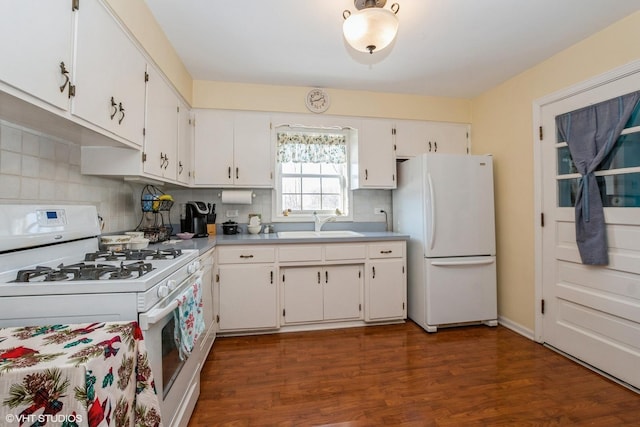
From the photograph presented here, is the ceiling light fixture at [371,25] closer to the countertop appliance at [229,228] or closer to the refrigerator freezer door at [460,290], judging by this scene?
the refrigerator freezer door at [460,290]

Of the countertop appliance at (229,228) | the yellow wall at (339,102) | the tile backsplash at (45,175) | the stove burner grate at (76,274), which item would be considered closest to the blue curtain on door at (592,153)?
the yellow wall at (339,102)

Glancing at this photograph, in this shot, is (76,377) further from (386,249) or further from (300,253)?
(386,249)

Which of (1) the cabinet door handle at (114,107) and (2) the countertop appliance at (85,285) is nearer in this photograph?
(2) the countertop appliance at (85,285)

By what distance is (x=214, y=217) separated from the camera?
291 centimetres

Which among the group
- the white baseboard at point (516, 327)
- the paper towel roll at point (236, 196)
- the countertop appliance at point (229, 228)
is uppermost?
the paper towel roll at point (236, 196)

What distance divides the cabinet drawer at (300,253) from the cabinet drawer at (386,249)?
1.71 feet

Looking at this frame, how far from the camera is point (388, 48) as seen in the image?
228cm

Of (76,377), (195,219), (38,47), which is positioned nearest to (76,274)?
(76,377)

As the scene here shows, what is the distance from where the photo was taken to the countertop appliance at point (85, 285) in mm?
1020

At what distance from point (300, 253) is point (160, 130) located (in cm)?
148

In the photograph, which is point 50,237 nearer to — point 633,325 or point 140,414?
point 140,414

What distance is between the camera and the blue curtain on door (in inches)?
74.7

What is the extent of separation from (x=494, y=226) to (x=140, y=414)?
2988mm

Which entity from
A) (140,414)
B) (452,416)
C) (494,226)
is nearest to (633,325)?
(494,226)
